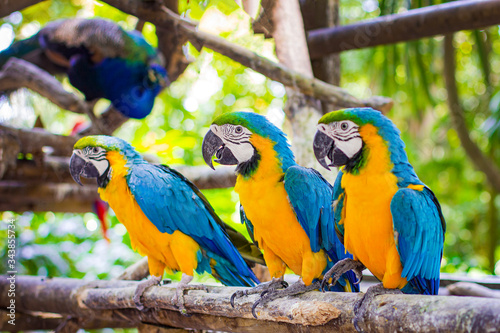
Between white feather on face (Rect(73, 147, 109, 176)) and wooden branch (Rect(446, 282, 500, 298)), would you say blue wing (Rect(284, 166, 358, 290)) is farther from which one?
wooden branch (Rect(446, 282, 500, 298))

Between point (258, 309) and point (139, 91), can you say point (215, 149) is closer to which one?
point (258, 309)

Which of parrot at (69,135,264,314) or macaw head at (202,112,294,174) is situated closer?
macaw head at (202,112,294,174)

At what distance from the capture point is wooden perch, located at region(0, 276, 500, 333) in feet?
3.06

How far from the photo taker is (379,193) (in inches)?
50.1

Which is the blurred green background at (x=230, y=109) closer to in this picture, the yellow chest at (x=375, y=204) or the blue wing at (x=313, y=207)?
the blue wing at (x=313, y=207)

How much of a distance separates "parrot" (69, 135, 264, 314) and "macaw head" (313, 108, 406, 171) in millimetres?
671

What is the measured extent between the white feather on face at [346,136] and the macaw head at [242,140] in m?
0.26

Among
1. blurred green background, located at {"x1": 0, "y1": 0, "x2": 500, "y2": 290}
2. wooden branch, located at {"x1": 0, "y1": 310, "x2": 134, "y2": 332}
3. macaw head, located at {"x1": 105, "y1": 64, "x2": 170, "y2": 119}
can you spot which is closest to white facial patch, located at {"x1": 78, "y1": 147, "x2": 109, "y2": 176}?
blurred green background, located at {"x1": 0, "y1": 0, "x2": 500, "y2": 290}

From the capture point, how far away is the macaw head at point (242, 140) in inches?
57.6

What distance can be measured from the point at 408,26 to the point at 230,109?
3051 mm

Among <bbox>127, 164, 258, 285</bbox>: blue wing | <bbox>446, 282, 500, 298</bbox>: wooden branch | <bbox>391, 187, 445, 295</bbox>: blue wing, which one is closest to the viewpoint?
<bbox>391, 187, 445, 295</bbox>: blue wing

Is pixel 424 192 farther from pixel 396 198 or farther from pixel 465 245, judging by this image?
pixel 465 245

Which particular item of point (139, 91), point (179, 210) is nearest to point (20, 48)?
point (139, 91)

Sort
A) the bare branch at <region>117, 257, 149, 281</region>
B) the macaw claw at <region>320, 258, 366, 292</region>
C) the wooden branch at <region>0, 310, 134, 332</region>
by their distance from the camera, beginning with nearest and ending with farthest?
the macaw claw at <region>320, 258, 366, 292</region>, the bare branch at <region>117, 257, 149, 281</region>, the wooden branch at <region>0, 310, 134, 332</region>
